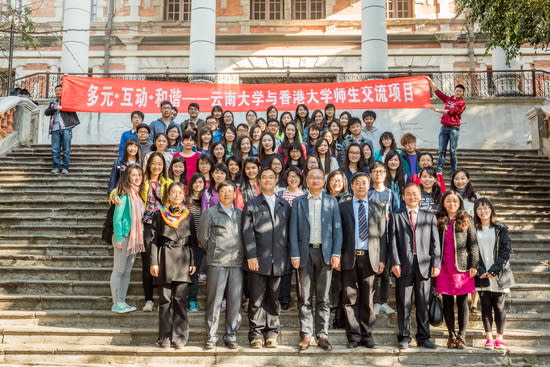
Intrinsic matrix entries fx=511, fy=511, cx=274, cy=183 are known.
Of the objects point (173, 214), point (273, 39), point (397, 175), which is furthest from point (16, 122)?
point (273, 39)

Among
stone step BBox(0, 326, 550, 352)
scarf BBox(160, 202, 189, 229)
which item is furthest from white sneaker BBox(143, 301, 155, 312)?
scarf BBox(160, 202, 189, 229)

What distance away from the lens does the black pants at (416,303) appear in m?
5.72

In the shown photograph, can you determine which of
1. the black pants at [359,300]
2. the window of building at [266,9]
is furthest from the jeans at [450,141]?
the window of building at [266,9]

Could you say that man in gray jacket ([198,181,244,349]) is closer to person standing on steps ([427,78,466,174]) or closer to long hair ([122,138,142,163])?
long hair ([122,138,142,163])

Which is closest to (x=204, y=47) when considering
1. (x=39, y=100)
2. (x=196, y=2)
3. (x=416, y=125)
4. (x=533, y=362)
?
(x=196, y=2)

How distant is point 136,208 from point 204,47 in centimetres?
1018

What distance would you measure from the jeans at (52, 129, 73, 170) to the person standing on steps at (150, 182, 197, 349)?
5.39 metres

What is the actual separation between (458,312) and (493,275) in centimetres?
57

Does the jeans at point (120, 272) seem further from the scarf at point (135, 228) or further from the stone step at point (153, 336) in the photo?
the stone step at point (153, 336)

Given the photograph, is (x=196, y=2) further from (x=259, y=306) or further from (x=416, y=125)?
(x=259, y=306)

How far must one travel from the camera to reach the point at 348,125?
877cm

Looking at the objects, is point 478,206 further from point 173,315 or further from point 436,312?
point 173,315

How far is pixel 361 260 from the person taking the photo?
5.80m

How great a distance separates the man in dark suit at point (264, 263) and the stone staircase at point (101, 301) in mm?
251
